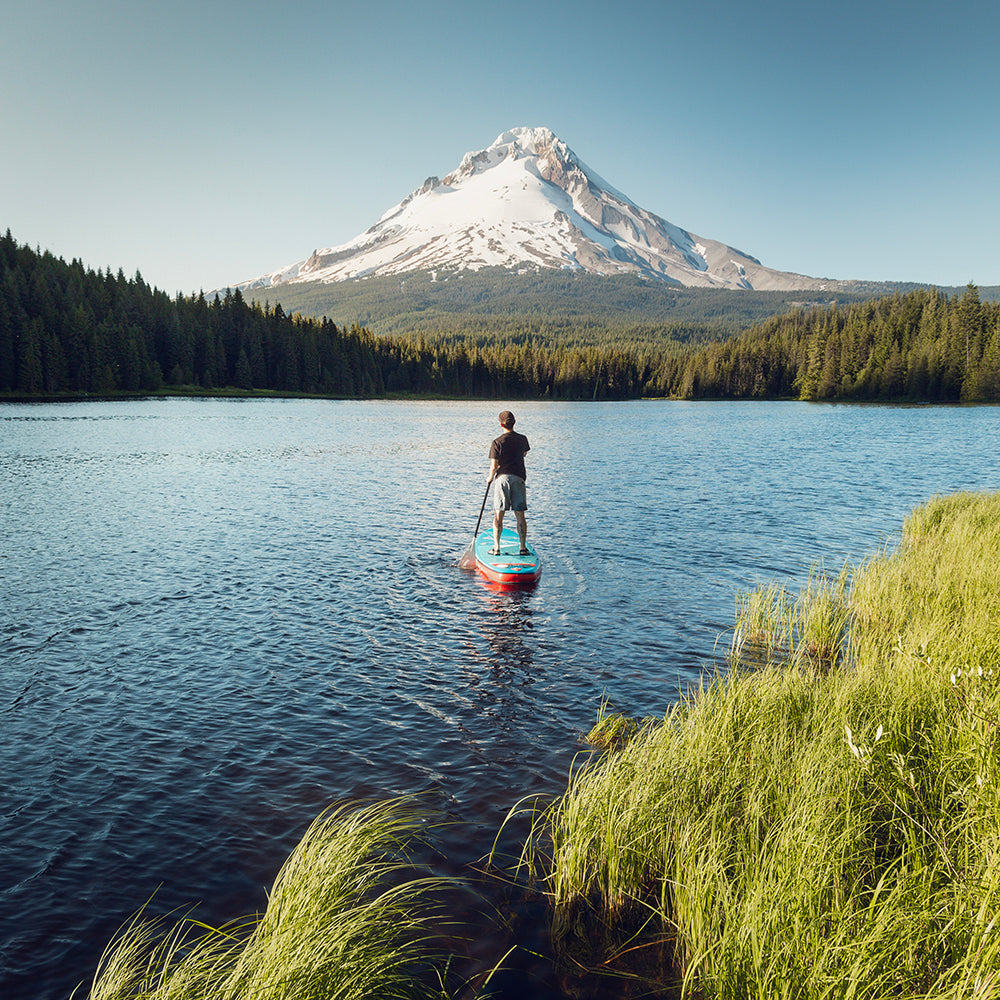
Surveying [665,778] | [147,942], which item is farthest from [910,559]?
[147,942]

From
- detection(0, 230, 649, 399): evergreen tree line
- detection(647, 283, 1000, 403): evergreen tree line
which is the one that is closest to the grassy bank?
detection(0, 230, 649, 399): evergreen tree line

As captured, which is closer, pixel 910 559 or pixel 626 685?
pixel 626 685

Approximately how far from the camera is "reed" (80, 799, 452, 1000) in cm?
414

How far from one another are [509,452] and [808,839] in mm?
12816

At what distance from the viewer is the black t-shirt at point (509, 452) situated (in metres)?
17.0

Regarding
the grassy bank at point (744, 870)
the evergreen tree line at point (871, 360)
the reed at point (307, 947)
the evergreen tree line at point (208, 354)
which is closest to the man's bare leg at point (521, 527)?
the grassy bank at point (744, 870)

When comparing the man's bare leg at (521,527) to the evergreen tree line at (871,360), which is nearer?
the man's bare leg at (521,527)

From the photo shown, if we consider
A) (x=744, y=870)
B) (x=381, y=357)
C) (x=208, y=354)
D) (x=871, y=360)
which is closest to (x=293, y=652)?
(x=744, y=870)

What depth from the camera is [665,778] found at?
21.5 ft

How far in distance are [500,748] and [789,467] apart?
40.2m

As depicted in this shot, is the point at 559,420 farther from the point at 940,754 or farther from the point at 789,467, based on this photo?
the point at 940,754

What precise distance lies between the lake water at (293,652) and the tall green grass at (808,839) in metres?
1.37

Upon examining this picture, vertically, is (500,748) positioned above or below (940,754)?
below

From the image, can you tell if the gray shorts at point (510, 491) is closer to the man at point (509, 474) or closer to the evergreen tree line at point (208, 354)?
Result: the man at point (509, 474)
